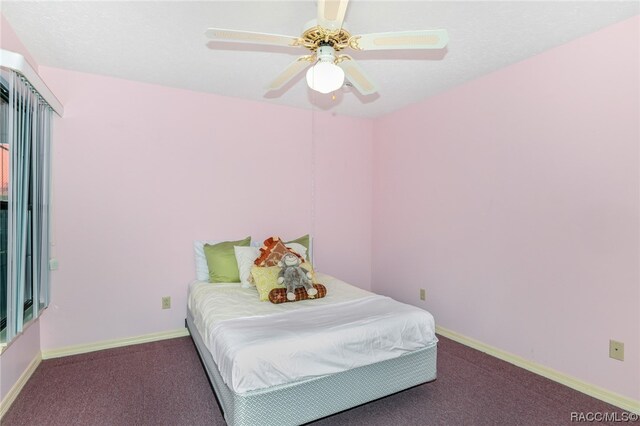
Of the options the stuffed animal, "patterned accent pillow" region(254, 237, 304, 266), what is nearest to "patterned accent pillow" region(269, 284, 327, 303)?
the stuffed animal

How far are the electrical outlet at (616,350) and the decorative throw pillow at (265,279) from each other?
2.27 metres

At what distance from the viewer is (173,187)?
3.29 metres

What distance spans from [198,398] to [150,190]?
1.91 meters

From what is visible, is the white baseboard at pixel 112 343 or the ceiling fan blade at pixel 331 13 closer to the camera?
the ceiling fan blade at pixel 331 13

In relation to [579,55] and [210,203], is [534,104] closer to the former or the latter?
[579,55]

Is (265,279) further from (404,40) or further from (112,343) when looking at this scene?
(404,40)

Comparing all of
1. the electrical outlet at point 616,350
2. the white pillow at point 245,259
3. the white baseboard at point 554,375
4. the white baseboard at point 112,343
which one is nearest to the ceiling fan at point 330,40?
the white pillow at point 245,259

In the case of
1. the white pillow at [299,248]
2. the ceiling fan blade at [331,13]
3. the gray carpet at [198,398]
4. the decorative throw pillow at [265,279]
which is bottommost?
the gray carpet at [198,398]

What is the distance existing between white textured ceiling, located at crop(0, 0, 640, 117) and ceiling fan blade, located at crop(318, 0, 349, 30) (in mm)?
494

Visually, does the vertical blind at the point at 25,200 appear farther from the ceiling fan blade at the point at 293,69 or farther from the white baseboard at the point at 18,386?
the ceiling fan blade at the point at 293,69

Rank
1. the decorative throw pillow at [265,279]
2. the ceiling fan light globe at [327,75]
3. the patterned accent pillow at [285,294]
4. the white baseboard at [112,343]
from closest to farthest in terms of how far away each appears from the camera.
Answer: the ceiling fan light globe at [327,75], the patterned accent pillow at [285,294], the decorative throw pillow at [265,279], the white baseboard at [112,343]

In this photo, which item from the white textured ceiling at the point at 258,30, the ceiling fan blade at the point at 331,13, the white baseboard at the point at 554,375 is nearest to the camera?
the ceiling fan blade at the point at 331,13

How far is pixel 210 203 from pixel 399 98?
7.37 ft

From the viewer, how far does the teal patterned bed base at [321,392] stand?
5.73 feet
